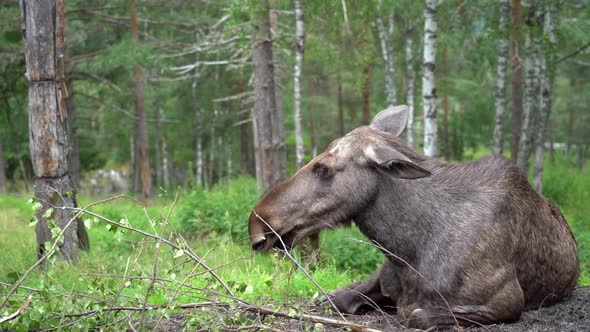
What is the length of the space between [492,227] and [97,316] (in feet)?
9.86

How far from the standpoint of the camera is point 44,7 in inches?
308

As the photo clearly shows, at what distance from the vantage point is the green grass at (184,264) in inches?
188

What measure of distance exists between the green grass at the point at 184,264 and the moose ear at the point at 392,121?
0.96 m

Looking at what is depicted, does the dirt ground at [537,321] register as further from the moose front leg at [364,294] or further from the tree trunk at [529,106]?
the tree trunk at [529,106]

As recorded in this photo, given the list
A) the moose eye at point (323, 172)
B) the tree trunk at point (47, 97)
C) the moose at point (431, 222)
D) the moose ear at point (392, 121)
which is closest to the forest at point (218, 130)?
the tree trunk at point (47, 97)

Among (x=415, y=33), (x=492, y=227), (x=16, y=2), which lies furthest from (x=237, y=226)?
(x=415, y=33)

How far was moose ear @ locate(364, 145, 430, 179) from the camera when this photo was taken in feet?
15.1

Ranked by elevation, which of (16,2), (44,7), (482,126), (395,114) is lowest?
(482,126)

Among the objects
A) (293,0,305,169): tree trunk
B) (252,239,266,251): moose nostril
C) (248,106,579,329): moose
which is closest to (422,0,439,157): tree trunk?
(293,0,305,169): tree trunk

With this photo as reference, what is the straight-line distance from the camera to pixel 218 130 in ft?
124

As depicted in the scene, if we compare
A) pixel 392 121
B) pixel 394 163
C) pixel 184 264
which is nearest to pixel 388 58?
pixel 184 264

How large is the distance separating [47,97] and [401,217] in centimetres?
488

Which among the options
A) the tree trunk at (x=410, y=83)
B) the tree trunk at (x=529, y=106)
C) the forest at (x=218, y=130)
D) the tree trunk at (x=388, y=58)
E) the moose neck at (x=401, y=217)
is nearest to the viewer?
the forest at (x=218, y=130)

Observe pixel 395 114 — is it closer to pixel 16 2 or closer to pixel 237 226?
pixel 237 226
